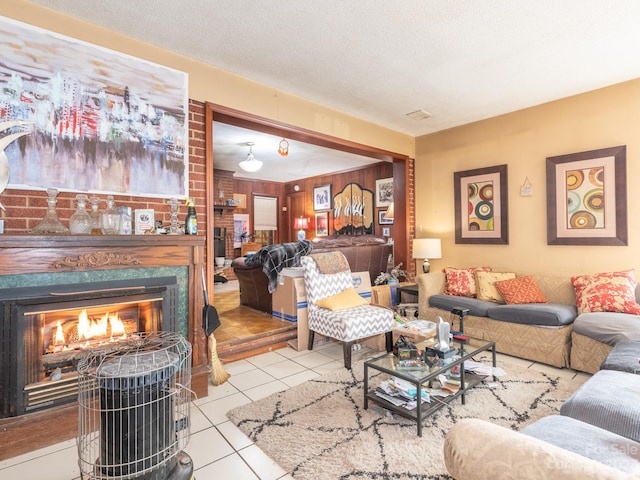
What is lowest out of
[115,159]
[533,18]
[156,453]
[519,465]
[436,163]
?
[156,453]

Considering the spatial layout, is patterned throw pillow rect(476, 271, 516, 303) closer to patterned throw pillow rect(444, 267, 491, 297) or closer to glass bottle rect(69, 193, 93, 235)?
patterned throw pillow rect(444, 267, 491, 297)

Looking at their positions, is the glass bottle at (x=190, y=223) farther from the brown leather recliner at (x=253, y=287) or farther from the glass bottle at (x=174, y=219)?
the brown leather recliner at (x=253, y=287)

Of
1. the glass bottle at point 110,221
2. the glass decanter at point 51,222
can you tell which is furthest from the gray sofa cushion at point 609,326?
the glass decanter at point 51,222

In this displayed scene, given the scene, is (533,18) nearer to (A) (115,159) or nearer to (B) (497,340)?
(B) (497,340)

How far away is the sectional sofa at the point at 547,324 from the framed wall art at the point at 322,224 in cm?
433

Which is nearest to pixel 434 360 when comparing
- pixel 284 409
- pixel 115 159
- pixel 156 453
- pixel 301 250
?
pixel 284 409

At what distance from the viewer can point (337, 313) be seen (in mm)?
3330

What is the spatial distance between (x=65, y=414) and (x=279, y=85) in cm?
336

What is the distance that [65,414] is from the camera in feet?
6.91

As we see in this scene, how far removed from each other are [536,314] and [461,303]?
29.6 inches

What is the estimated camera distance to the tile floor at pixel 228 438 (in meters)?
1.78

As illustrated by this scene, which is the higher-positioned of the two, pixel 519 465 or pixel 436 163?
pixel 436 163

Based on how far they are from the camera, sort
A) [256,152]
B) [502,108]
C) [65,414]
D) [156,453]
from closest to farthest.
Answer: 1. [156,453]
2. [65,414]
3. [502,108]
4. [256,152]

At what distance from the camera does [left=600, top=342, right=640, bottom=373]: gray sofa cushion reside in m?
2.04
